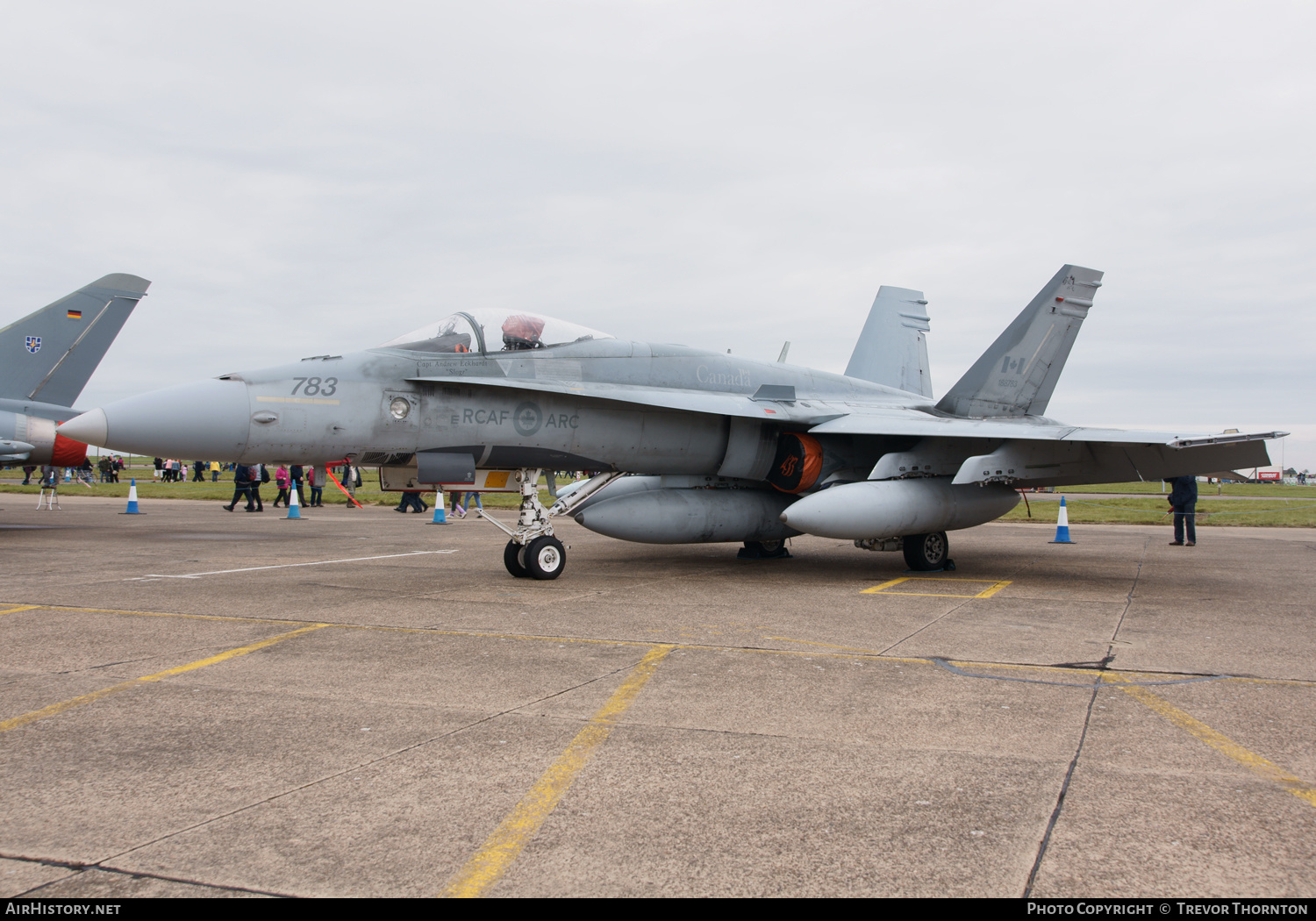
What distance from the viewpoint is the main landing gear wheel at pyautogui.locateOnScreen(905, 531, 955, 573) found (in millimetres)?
10805

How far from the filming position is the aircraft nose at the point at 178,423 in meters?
6.97

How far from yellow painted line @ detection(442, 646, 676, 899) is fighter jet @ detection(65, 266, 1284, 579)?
462 cm

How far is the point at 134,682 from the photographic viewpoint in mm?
4637

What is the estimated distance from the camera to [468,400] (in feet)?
28.3

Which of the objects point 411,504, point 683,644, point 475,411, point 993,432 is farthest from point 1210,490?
point 683,644

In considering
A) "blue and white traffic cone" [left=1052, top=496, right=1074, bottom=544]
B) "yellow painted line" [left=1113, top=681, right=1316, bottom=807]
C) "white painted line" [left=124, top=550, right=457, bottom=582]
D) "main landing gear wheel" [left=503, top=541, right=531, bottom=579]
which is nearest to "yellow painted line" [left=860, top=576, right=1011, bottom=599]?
"main landing gear wheel" [left=503, top=541, right=531, bottom=579]

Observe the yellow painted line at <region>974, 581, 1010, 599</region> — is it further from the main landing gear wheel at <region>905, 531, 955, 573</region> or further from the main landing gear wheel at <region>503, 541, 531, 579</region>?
the main landing gear wheel at <region>503, 541, 531, 579</region>

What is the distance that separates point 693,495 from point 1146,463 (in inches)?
212

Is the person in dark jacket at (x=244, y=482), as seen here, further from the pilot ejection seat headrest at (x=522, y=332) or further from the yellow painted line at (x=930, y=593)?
the yellow painted line at (x=930, y=593)

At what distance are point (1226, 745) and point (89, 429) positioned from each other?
7.81m

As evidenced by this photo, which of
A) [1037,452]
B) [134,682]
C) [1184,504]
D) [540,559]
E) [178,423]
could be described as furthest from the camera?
[1184,504]

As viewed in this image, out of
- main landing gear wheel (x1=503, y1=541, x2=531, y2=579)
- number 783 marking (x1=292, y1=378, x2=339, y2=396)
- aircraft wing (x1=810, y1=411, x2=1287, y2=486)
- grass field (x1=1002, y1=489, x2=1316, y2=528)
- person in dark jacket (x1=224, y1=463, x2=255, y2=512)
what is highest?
number 783 marking (x1=292, y1=378, x2=339, y2=396)

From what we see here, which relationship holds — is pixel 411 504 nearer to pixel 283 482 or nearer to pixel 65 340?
pixel 283 482
